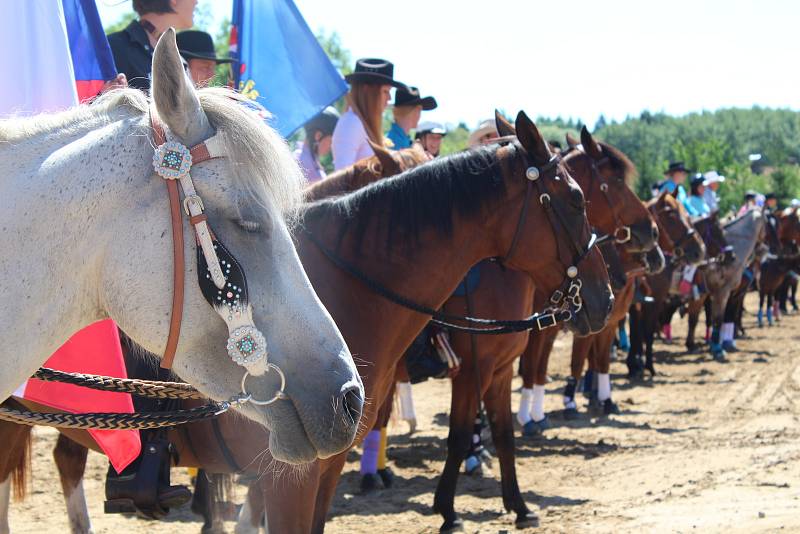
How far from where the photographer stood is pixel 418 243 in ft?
13.2

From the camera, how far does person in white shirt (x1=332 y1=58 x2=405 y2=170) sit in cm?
617

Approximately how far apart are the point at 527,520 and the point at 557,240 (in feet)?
7.68

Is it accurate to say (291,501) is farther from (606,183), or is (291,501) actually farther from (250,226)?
(606,183)

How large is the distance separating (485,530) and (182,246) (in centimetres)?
448

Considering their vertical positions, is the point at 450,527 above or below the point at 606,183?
below

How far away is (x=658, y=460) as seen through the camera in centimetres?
778

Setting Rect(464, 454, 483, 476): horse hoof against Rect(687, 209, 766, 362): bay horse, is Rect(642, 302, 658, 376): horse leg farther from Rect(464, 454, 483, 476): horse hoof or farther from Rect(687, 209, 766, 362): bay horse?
Rect(464, 454, 483, 476): horse hoof

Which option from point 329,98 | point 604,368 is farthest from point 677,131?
point 329,98

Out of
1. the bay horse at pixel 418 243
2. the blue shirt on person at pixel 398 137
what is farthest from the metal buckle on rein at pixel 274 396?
the blue shirt on person at pixel 398 137

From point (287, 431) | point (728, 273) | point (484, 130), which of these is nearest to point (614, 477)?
point (484, 130)

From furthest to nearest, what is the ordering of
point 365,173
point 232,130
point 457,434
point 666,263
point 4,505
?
1. point 666,263
2. point 457,434
3. point 365,173
4. point 4,505
5. point 232,130

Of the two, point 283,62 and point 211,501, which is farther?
point 283,62

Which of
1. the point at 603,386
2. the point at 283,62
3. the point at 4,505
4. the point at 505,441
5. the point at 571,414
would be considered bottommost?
the point at 571,414

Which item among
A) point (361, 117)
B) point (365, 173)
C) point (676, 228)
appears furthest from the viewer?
point (676, 228)
